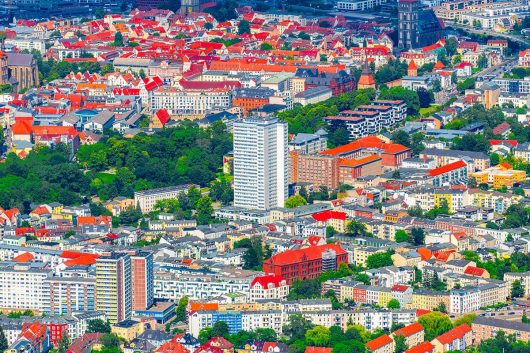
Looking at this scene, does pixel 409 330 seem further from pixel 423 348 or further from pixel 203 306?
pixel 203 306

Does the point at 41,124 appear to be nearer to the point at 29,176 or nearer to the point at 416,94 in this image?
the point at 29,176

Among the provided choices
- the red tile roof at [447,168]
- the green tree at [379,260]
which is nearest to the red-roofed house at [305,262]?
the green tree at [379,260]

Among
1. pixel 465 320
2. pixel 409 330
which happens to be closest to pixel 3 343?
pixel 409 330

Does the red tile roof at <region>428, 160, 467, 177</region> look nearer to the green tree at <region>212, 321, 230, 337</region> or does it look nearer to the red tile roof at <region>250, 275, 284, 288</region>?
the red tile roof at <region>250, 275, 284, 288</region>

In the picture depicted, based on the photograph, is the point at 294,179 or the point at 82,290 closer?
the point at 82,290

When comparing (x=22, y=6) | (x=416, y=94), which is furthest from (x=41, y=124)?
(x=22, y=6)

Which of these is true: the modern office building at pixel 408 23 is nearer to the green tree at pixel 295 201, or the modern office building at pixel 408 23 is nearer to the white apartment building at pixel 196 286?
the green tree at pixel 295 201
